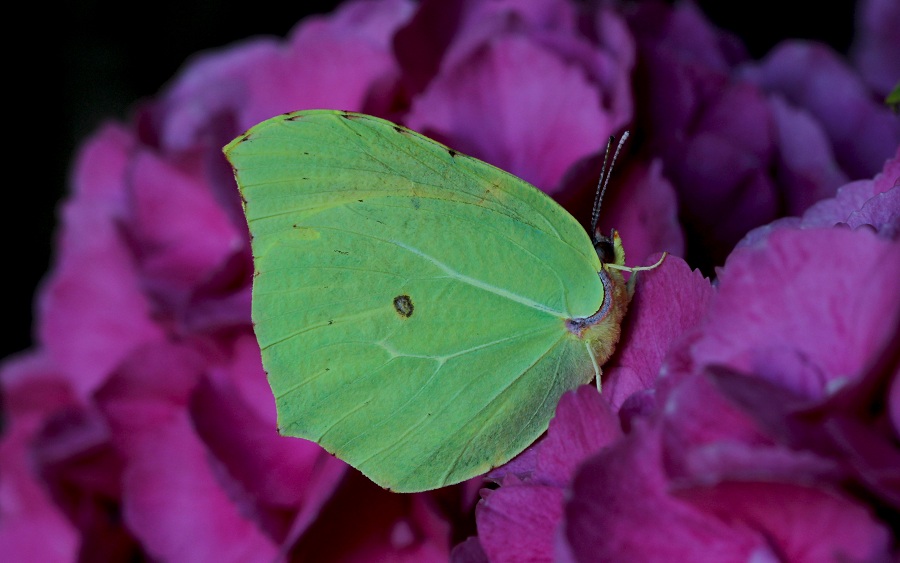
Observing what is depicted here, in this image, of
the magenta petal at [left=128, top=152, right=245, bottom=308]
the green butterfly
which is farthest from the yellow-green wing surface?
the magenta petal at [left=128, top=152, right=245, bottom=308]

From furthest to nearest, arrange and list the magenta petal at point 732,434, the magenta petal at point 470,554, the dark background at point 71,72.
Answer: the dark background at point 71,72 < the magenta petal at point 470,554 < the magenta petal at point 732,434

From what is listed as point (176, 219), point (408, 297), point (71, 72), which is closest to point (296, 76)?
point (176, 219)

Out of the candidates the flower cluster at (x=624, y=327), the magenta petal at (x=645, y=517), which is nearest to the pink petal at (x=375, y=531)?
the flower cluster at (x=624, y=327)

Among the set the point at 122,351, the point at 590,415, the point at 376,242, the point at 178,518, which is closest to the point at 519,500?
the point at 590,415

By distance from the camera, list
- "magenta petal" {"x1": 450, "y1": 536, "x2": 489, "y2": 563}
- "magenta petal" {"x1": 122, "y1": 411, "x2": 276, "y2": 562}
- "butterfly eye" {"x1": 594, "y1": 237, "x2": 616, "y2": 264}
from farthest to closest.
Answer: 1. "magenta petal" {"x1": 122, "y1": 411, "x2": 276, "y2": 562}
2. "butterfly eye" {"x1": 594, "y1": 237, "x2": 616, "y2": 264}
3. "magenta petal" {"x1": 450, "y1": 536, "x2": 489, "y2": 563}

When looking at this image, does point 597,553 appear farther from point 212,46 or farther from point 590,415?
point 212,46

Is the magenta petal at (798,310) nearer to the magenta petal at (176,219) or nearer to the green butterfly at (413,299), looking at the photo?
the green butterfly at (413,299)

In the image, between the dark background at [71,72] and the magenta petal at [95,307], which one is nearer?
the magenta petal at [95,307]

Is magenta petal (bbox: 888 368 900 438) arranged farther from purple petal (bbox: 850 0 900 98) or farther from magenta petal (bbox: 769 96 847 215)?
purple petal (bbox: 850 0 900 98)
